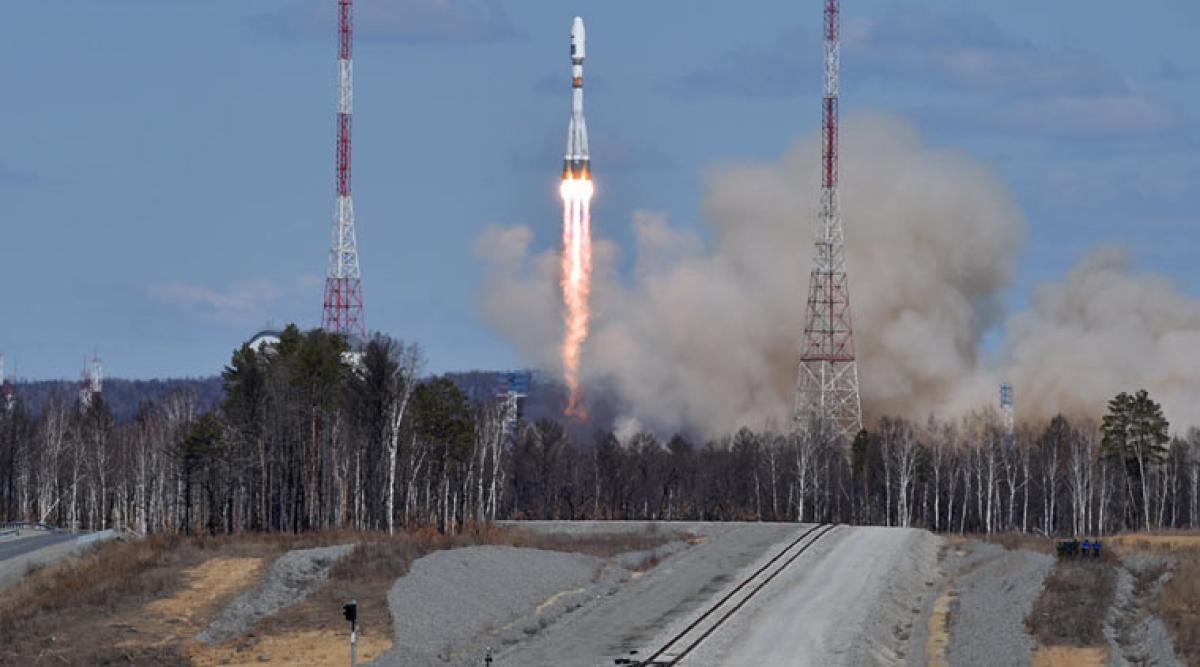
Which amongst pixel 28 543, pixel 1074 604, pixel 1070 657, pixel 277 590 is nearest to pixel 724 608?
pixel 1074 604

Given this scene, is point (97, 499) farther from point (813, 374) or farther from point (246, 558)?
point (246, 558)

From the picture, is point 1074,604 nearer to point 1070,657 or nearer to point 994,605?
point 994,605

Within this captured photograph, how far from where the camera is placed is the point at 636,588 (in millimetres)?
74938

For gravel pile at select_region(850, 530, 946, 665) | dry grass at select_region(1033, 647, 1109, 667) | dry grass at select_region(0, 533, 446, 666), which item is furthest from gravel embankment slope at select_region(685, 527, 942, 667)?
dry grass at select_region(0, 533, 446, 666)

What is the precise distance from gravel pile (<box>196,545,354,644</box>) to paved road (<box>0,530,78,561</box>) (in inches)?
768

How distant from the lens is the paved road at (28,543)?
3660 inches

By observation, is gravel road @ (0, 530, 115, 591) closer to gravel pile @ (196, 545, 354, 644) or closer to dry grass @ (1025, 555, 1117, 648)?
gravel pile @ (196, 545, 354, 644)

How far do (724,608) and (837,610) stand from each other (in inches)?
150

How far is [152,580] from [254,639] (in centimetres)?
1196

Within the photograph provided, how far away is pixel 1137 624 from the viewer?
66312 millimetres

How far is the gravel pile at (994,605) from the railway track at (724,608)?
7016 mm

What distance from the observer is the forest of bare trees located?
10638 cm

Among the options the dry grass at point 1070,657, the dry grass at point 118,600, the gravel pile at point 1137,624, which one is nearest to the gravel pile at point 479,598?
the dry grass at point 118,600

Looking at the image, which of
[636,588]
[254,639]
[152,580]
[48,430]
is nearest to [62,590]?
[152,580]
